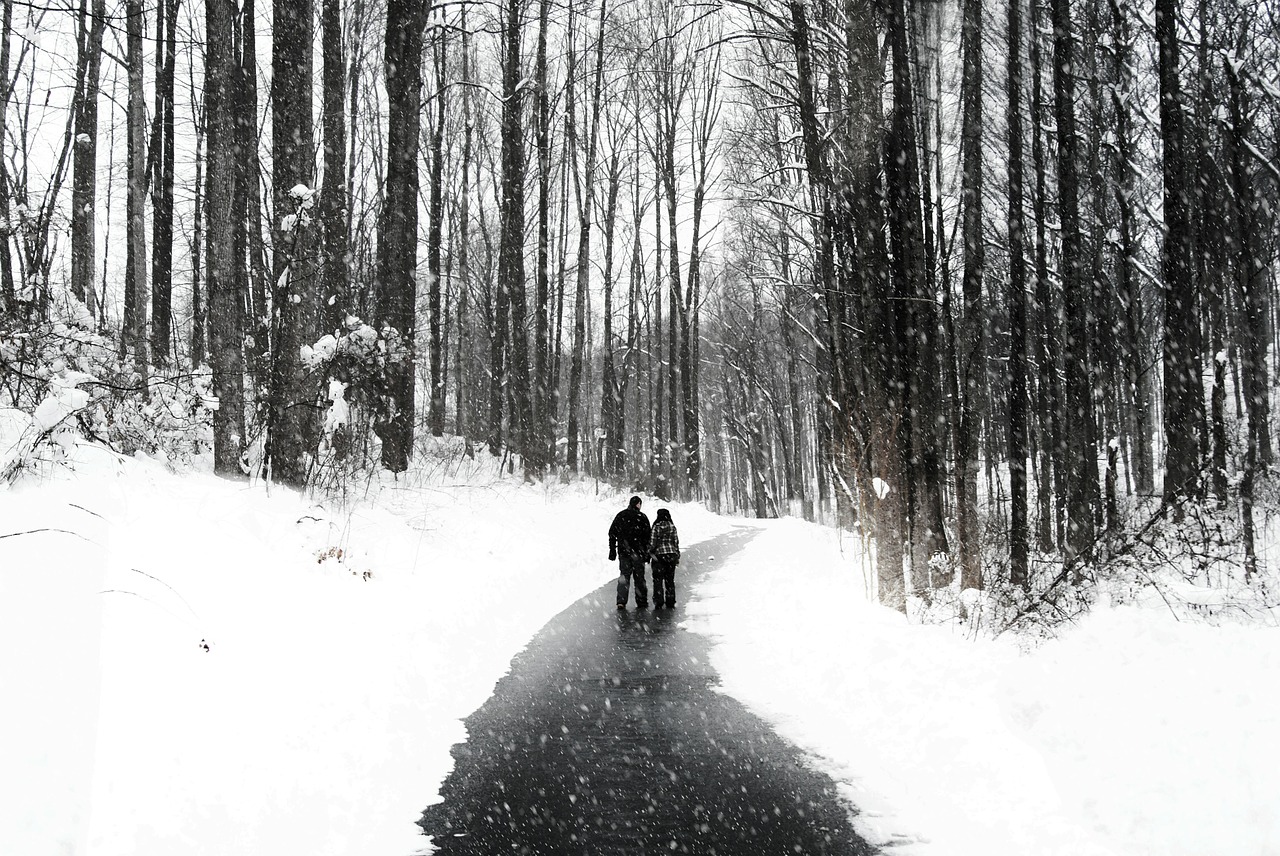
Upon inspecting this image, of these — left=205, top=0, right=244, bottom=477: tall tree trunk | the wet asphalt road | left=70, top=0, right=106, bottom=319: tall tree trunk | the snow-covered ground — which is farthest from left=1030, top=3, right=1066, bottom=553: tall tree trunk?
left=70, top=0, right=106, bottom=319: tall tree trunk

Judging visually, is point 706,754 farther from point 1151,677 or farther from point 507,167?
A: point 507,167

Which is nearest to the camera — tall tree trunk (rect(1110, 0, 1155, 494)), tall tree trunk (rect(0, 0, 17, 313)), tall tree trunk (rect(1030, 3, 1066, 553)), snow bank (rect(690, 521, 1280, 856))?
snow bank (rect(690, 521, 1280, 856))

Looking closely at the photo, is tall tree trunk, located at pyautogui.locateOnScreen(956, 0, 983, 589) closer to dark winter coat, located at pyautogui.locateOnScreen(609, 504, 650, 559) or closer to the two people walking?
the two people walking

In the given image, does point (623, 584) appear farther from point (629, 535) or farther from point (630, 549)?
point (629, 535)

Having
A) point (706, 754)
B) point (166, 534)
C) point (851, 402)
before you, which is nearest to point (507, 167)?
point (851, 402)

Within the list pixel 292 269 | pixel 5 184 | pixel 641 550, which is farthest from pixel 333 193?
pixel 641 550

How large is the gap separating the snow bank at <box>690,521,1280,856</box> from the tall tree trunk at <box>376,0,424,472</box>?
371 inches

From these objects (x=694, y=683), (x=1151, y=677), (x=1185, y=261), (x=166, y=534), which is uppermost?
(x=1185, y=261)

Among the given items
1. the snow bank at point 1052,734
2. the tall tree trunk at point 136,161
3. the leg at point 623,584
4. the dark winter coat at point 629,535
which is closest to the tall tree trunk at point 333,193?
the tall tree trunk at point 136,161

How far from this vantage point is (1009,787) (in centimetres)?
486

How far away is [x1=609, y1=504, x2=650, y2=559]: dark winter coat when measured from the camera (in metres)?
12.5

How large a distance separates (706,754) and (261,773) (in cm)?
280

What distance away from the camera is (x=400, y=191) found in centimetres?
1551

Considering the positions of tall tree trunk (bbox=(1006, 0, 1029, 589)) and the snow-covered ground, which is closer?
the snow-covered ground
